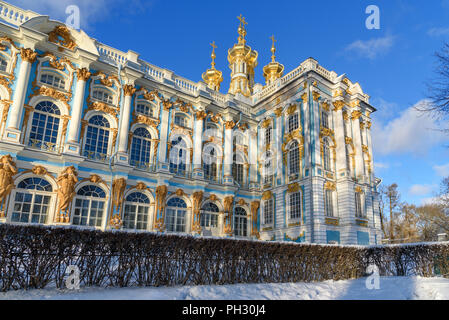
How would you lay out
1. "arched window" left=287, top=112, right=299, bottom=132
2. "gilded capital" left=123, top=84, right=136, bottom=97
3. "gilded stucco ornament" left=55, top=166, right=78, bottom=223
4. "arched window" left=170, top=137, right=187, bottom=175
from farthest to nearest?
"arched window" left=287, top=112, right=299, bottom=132 < "arched window" left=170, top=137, right=187, bottom=175 < "gilded capital" left=123, top=84, right=136, bottom=97 < "gilded stucco ornament" left=55, top=166, right=78, bottom=223

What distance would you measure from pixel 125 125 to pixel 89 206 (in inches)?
198

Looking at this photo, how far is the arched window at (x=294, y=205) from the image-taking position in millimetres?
19108

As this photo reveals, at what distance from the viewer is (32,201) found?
14.2 metres

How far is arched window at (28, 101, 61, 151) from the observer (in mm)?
15039

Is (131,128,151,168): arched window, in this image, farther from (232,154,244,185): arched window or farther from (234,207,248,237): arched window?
(234,207,248,237): arched window

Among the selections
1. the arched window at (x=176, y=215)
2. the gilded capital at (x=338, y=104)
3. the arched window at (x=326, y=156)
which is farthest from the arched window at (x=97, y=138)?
the gilded capital at (x=338, y=104)

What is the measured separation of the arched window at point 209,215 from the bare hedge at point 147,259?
11.1m

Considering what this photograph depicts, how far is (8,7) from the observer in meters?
15.3

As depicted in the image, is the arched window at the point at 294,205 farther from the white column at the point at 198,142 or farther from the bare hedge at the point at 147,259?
the bare hedge at the point at 147,259

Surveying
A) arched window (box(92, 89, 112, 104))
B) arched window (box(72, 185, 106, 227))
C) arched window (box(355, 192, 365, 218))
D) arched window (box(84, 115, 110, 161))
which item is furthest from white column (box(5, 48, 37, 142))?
arched window (box(355, 192, 365, 218))

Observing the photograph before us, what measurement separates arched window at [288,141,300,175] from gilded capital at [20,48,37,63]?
16.2m
